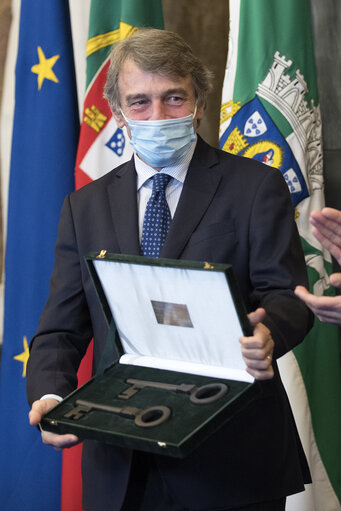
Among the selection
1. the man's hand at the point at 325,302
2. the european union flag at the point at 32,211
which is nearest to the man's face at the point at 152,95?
the man's hand at the point at 325,302

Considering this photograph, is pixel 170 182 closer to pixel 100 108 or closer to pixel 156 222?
pixel 156 222

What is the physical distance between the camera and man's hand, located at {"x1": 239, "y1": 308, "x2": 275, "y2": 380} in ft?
3.93

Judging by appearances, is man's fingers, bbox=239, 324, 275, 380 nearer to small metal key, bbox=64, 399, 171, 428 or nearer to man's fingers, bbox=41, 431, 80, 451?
small metal key, bbox=64, 399, 171, 428

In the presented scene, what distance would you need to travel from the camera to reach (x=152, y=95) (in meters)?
1.64

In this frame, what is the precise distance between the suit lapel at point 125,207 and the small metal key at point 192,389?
0.33m

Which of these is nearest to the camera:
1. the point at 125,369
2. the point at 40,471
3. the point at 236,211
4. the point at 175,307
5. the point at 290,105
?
the point at 175,307

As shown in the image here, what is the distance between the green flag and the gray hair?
681mm

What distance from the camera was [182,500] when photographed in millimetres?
1412

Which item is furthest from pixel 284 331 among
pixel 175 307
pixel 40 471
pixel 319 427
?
pixel 40 471

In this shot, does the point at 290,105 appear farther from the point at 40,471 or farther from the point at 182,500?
the point at 40,471

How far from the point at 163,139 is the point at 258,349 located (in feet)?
2.09

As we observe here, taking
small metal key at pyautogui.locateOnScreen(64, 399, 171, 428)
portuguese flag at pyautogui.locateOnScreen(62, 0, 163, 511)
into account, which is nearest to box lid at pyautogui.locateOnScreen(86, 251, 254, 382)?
small metal key at pyautogui.locateOnScreen(64, 399, 171, 428)

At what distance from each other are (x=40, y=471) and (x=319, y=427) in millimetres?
1113

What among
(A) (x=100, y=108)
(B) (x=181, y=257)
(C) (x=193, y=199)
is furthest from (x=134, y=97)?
(A) (x=100, y=108)
